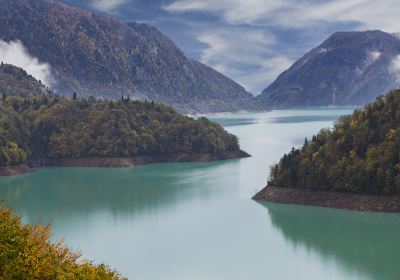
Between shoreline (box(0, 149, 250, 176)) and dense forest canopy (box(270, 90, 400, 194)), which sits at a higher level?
dense forest canopy (box(270, 90, 400, 194))

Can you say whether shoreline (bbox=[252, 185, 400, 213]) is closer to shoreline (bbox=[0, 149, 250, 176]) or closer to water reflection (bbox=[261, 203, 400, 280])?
water reflection (bbox=[261, 203, 400, 280])


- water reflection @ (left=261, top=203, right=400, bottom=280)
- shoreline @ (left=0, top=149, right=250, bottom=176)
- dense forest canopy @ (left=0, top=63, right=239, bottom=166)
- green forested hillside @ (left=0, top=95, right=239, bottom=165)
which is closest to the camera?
water reflection @ (left=261, top=203, right=400, bottom=280)

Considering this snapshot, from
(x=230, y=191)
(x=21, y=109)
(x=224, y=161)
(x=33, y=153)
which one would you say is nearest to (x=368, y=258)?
(x=230, y=191)

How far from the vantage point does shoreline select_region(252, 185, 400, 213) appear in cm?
8150

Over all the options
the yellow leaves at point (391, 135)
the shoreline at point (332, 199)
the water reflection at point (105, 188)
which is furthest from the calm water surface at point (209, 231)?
the yellow leaves at point (391, 135)

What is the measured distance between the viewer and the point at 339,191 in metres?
87.8

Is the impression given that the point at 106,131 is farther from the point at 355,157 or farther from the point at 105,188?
the point at 355,157

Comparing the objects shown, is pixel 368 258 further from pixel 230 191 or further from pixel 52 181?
pixel 52 181

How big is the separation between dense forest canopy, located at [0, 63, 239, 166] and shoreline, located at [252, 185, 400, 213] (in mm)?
84846

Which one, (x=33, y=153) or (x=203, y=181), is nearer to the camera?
(x=203, y=181)

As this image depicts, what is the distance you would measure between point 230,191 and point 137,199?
18.1 m

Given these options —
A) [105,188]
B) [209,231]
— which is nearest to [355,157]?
[209,231]

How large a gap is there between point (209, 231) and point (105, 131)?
112989 mm

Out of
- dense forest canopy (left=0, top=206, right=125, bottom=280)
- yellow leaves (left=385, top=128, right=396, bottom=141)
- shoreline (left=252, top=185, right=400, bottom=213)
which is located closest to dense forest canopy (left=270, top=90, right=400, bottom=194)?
yellow leaves (left=385, top=128, right=396, bottom=141)
